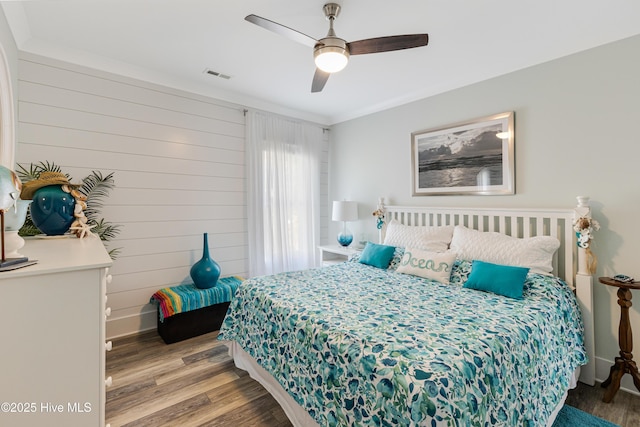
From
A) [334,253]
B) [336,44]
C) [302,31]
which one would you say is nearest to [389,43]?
[336,44]

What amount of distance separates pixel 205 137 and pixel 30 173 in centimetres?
157

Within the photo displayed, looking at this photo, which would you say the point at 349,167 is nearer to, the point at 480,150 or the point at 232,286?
the point at 480,150

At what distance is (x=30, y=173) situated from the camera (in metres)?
2.45

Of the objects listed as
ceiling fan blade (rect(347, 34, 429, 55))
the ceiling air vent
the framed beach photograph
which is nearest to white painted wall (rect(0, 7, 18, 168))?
the ceiling air vent

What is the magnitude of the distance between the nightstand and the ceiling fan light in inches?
89.9

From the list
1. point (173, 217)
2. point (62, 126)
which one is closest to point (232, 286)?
point (173, 217)

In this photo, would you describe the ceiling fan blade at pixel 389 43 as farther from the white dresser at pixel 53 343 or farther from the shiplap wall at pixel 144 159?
the shiplap wall at pixel 144 159

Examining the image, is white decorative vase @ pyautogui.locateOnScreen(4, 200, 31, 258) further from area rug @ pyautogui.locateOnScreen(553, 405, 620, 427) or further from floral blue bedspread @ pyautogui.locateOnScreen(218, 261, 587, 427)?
area rug @ pyautogui.locateOnScreen(553, 405, 620, 427)

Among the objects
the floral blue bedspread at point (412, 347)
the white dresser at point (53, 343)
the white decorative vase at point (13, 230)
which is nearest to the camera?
the white dresser at point (53, 343)

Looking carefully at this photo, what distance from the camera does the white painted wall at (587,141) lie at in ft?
7.14

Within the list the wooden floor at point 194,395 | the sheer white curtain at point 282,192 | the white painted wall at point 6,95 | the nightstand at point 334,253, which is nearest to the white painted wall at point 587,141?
the wooden floor at point 194,395

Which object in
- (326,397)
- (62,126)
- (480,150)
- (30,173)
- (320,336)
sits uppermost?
(62,126)

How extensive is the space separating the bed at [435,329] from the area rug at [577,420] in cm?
16

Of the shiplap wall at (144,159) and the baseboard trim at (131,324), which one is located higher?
the shiplap wall at (144,159)
